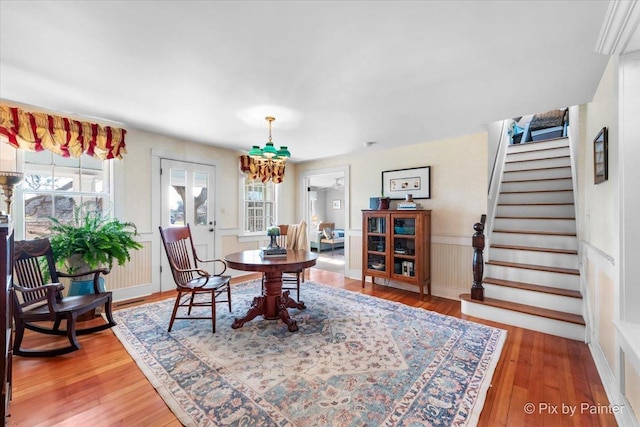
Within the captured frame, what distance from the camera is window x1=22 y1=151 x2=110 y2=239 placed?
9.34ft

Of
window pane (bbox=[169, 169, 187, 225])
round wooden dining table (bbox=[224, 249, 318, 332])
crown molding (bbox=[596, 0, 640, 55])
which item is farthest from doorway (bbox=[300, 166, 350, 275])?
crown molding (bbox=[596, 0, 640, 55])

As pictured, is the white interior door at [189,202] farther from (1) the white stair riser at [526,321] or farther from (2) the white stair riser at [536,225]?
(2) the white stair riser at [536,225]

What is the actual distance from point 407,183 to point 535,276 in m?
1.93

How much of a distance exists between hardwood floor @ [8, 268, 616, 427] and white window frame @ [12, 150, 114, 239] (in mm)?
1222

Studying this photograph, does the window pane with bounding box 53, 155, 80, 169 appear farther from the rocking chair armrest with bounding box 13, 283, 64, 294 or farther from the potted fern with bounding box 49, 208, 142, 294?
the rocking chair armrest with bounding box 13, 283, 64, 294

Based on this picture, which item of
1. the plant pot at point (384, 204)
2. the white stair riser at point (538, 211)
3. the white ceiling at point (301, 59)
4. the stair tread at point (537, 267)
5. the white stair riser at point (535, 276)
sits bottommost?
the white stair riser at point (535, 276)

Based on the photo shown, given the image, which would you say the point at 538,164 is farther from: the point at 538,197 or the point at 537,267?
the point at 537,267

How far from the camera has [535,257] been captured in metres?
3.17

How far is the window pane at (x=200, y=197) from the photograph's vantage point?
413cm

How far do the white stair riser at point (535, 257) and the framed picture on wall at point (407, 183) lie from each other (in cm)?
113

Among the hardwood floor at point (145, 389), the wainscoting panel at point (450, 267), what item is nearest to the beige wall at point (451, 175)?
the wainscoting panel at point (450, 267)

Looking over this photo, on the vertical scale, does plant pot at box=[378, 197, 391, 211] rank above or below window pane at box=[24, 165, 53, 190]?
below

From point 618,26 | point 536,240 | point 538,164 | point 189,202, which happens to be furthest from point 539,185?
point 189,202

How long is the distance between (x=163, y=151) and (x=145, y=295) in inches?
77.9
